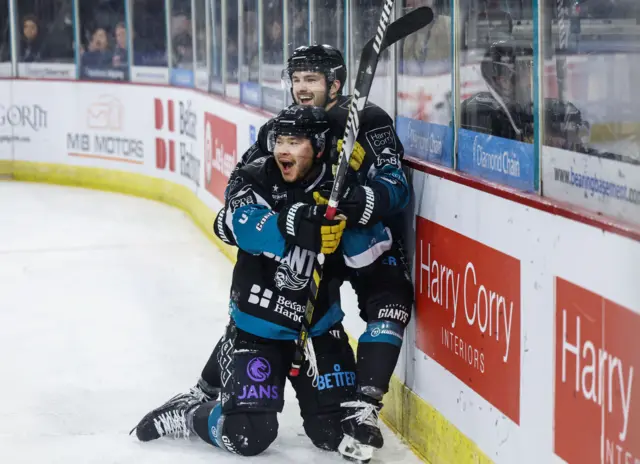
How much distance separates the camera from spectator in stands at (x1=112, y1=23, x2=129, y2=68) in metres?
10.8

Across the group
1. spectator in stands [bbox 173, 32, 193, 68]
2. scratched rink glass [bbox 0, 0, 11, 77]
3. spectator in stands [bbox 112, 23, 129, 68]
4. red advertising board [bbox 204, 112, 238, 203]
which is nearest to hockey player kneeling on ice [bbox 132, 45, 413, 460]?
red advertising board [bbox 204, 112, 238, 203]

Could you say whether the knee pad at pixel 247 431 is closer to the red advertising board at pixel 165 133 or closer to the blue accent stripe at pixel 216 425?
the blue accent stripe at pixel 216 425

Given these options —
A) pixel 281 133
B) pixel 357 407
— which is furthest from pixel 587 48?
pixel 357 407

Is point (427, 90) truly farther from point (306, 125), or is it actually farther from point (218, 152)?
point (218, 152)

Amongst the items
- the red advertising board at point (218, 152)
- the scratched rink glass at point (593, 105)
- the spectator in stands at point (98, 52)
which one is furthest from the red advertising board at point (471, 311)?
the spectator in stands at point (98, 52)

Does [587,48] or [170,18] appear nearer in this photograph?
[587,48]

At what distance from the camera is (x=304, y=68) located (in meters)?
3.86

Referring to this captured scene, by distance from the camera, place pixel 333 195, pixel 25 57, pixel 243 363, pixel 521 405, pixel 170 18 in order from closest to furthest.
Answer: pixel 521 405
pixel 333 195
pixel 243 363
pixel 170 18
pixel 25 57

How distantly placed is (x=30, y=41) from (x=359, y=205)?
28.9 ft

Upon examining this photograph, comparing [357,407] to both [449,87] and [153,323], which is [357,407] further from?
[153,323]

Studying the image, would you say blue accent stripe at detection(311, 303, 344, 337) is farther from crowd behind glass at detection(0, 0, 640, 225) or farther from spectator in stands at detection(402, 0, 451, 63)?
spectator in stands at detection(402, 0, 451, 63)

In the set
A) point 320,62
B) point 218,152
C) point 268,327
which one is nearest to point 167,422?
point 268,327

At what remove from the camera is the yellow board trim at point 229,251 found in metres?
3.42

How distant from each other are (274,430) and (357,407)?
28 centimetres
